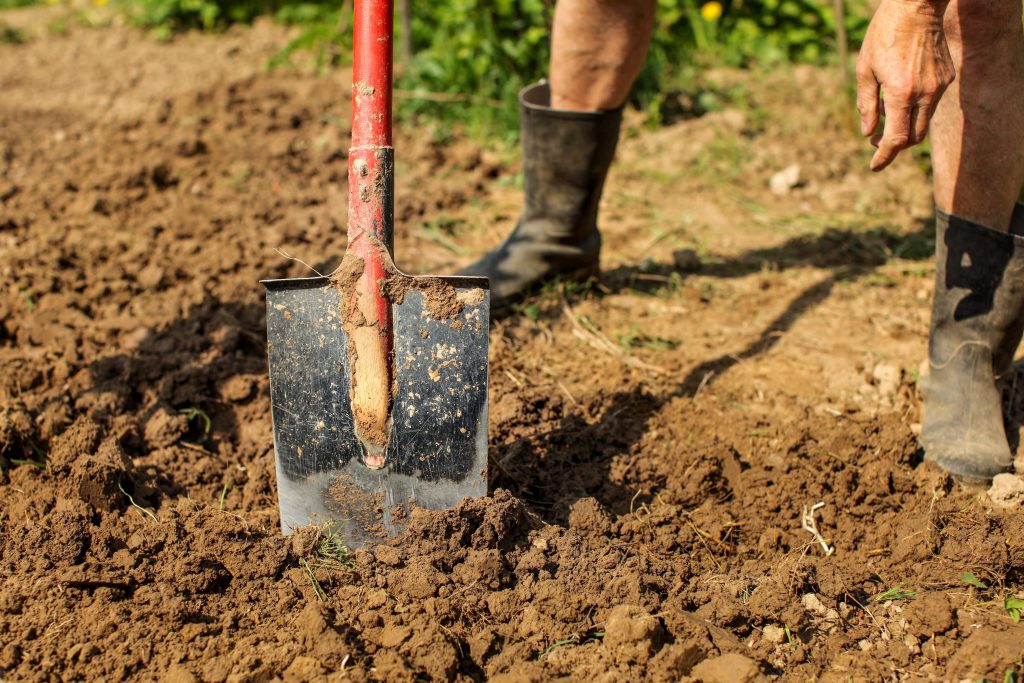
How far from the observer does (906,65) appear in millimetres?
1863

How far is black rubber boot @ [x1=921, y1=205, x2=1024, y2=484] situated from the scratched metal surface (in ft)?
3.84

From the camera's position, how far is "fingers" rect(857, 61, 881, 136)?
194 centimetres

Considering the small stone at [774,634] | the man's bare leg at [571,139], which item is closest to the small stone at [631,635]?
the small stone at [774,634]

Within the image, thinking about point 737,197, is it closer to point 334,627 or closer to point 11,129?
point 334,627

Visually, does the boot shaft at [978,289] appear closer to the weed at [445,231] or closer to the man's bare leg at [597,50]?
the man's bare leg at [597,50]

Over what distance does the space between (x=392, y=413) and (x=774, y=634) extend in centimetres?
90

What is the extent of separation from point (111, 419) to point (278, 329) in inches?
26.0

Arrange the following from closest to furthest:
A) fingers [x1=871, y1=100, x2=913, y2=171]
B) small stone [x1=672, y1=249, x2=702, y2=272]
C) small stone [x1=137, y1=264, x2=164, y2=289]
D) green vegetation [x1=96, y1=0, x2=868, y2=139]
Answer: fingers [x1=871, y1=100, x2=913, y2=171] < small stone [x1=137, y1=264, x2=164, y2=289] < small stone [x1=672, y1=249, x2=702, y2=272] < green vegetation [x1=96, y1=0, x2=868, y2=139]

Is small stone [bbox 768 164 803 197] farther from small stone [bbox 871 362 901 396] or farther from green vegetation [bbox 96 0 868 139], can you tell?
small stone [bbox 871 362 901 396]

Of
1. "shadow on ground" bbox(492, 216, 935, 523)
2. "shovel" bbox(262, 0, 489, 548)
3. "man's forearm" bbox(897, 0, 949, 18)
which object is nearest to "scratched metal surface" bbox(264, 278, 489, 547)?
"shovel" bbox(262, 0, 489, 548)

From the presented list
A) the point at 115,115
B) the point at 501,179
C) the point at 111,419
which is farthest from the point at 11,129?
the point at 111,419

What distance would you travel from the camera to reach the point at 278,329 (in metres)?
2.03

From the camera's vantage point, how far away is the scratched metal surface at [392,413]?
6.60 feet

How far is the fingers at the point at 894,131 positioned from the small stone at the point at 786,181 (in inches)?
82.9
